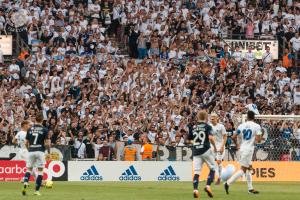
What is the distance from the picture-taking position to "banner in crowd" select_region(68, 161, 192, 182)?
38344 millimetres

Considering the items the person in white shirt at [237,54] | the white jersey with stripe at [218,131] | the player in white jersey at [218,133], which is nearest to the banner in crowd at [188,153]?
the player in white jersey at [218,133]

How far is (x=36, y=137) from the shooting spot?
26.7 metres

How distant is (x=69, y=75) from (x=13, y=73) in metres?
2.49

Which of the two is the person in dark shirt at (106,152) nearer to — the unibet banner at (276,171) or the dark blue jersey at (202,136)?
the unibet banner at (276,171)

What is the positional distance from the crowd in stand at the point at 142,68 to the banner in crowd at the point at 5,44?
0.53 m

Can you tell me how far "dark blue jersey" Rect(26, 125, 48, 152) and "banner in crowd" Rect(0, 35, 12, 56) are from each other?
18360 millimetres

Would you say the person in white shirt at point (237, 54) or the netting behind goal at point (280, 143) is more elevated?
the person in white shirt at point (237, 54)

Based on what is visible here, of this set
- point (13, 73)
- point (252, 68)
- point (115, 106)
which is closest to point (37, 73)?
point (13, 73)

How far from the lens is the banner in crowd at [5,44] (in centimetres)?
4453

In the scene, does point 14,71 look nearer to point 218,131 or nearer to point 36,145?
point 218,131

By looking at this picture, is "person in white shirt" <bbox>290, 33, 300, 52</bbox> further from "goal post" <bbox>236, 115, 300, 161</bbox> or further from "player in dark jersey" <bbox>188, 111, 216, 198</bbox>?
"player in dark jersey" <bbox>188, 111, 216, 198</bbox>

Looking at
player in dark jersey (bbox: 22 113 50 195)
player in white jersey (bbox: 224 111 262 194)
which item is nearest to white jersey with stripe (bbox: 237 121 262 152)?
player in white jersey (bbox: 224 111 262 194)

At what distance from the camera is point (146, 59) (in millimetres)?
45438

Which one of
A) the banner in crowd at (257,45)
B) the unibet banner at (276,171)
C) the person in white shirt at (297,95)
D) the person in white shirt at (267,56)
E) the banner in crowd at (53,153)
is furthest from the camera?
the banner in crowd at (257,45)
